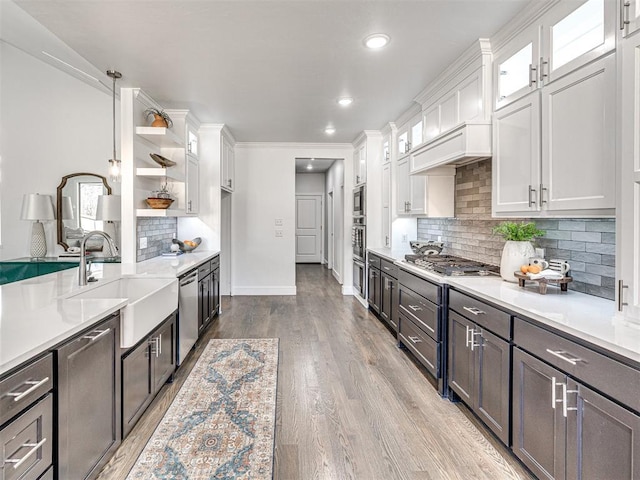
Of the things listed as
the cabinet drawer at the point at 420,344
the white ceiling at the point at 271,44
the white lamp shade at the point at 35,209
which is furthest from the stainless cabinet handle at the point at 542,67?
the white lamp shade at the point at 35,209

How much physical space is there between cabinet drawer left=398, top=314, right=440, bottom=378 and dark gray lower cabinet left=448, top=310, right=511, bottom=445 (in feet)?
0.56

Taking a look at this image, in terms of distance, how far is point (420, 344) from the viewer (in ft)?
10.1

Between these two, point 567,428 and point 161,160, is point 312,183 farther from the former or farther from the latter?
point 567,428

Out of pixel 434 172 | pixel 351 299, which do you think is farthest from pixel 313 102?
pixel 351 299

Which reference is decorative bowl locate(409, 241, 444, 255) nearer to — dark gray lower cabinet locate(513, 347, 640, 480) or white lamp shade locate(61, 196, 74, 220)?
dark gray lower cabinet locate(513, 347, 640, 480)

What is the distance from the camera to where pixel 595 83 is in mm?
1689

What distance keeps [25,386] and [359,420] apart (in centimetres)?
181

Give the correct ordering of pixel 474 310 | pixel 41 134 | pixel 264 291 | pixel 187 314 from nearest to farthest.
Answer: pixel 474 310
pixel 187 314
pixel 41 134
pixel 264 291

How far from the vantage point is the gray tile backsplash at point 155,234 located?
376cm

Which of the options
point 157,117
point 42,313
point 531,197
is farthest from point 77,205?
point 531,197

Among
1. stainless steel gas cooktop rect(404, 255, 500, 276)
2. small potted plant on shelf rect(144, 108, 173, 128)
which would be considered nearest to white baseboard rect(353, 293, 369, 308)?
stainless steel gas cooktop rect(404, 255, 500, 276)

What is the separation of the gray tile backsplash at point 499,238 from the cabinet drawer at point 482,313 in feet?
1.87

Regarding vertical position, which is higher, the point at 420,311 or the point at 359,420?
the point at 420,311

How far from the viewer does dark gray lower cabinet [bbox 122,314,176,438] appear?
205cm
